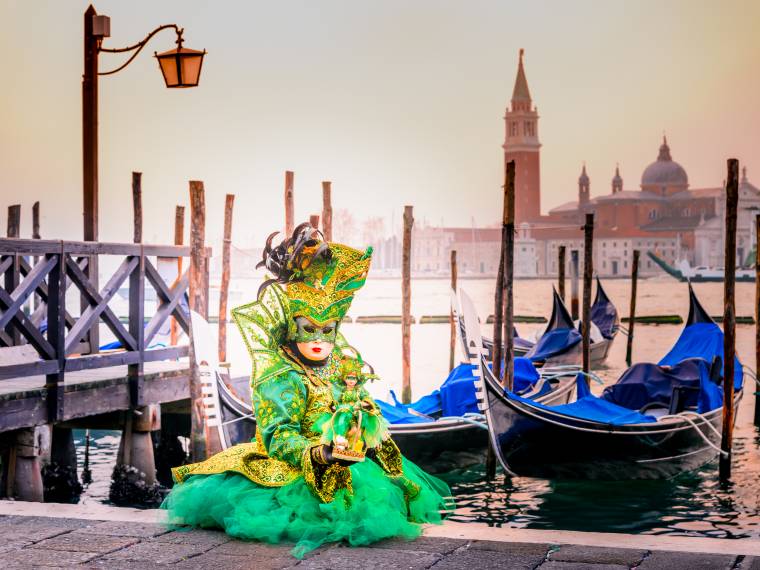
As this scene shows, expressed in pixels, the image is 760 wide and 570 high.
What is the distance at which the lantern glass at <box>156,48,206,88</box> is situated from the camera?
21.3 feet

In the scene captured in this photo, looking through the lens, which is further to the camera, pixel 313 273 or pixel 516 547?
pixel 313 273

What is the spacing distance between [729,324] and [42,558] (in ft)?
16.9

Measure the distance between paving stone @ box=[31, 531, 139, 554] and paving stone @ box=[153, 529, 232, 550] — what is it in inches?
3.9

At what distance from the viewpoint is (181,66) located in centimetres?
653

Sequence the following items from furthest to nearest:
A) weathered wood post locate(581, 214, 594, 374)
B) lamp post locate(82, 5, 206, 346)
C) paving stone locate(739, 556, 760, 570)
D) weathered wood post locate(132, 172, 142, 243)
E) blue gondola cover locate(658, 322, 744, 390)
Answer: weathered wood post locate(132, 172, 142, 243) < weathered wood post locate(581, 214, 594, 374) < blue gondola cover locate(658, 322, 744, 390) < lamp post locate(82, 5, 206, 346) < paving stone locate(739, 556, 760, 570)

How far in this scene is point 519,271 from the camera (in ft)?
302

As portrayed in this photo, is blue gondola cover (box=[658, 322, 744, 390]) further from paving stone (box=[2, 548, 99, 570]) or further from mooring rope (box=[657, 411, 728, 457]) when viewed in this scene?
paving stone (box=[2, 548, 99, 570])

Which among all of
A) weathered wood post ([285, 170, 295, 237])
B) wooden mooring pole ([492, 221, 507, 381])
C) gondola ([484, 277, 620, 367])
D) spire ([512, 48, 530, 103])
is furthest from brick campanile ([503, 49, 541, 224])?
wooden mooring pole ([492, 221, 507, 381])

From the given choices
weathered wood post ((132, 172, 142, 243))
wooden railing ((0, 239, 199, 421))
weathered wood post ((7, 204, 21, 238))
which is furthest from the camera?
weathered wood post ((7, 204, 21, 238))

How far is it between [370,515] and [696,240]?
3413 inches

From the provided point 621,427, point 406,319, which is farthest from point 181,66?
point 406,319

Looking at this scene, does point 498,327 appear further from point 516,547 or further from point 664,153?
point 664,153

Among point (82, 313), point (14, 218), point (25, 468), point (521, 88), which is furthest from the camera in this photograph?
point (521, 88)

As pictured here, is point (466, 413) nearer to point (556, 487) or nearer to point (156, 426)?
point (556, 487)
